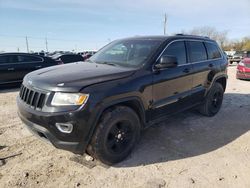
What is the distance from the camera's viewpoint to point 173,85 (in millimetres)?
3965

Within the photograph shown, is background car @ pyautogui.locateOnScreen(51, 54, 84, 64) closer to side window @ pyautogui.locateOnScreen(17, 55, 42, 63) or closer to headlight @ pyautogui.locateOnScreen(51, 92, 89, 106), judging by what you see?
side window @ pyautogui.locateOnScreen(17, 55, 42, 63)

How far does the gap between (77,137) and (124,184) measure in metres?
0.86

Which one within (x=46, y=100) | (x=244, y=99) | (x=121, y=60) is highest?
(x=121, y=60)

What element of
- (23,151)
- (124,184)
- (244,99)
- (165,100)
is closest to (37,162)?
(23,151)

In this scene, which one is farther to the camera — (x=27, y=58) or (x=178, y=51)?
(x=27, y=58)

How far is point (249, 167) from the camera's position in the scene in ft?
10.7

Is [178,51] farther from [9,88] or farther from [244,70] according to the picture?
[244,70]

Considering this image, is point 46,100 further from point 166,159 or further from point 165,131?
point 165,131

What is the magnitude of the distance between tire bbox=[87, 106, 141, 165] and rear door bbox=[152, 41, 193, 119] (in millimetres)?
529

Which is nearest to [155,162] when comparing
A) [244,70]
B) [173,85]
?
[173,85]

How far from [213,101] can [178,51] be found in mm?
2049

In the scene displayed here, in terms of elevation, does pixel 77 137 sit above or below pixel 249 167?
above

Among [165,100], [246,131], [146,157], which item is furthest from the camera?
[246,131]

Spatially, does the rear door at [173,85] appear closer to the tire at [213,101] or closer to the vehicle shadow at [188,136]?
the vehicle shadow at [188,136]
